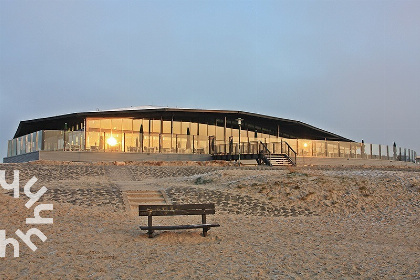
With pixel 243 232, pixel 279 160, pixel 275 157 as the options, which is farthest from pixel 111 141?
pixel 243 232

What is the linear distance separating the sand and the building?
15.0 meters

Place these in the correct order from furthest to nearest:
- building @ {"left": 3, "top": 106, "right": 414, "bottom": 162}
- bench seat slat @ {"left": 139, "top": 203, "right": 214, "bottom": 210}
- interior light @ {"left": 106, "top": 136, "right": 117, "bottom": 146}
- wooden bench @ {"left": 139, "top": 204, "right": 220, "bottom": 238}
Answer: interior light @ {"left": 106, "top": 136, "right": 117, "bottom": 146}, building @ {"left": 3, "top": 106, "right": 414, "bottom": 162}, bench seat slat @ {"left": 139, "top": 203, "right": 214, "bottom": 210}, wooden bench @ {"left": 139, "top": 204, "right": 220, "bottom": 238}

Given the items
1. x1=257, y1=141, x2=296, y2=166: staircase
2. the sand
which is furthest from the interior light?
the sand

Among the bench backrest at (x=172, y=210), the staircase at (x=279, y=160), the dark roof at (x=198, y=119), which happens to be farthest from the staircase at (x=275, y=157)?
the bench backrest at (x=172, y=210)

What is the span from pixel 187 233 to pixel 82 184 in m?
9.93

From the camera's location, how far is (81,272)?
7.32 m

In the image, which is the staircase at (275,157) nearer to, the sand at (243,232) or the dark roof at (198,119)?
the dark roof at (198,119)

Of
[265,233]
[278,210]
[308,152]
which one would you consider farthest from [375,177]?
[308,152]

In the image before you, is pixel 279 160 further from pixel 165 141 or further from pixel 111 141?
pixel 111 141

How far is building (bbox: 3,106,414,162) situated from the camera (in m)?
36.7

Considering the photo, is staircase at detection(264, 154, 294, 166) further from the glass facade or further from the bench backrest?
the bench backrest

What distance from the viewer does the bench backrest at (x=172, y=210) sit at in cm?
1054

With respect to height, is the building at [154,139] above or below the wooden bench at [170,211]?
above

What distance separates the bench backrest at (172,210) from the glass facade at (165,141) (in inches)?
1032
